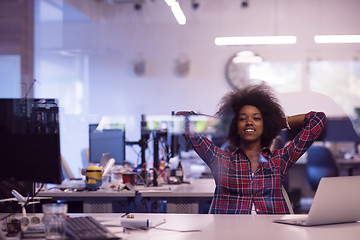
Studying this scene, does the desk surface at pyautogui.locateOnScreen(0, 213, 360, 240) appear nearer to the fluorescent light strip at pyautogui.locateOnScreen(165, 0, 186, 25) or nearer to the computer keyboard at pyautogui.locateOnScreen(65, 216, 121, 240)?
the computer keyboard at pyautogui.locateOnScreen(65, 216, 121, 240)

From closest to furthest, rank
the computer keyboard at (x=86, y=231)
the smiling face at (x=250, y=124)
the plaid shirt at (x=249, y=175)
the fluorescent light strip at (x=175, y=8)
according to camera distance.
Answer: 1. the computer keyboard at (x=86, y=231)
2. the plaid shirt at (x=249, y=175)
3. the smiling face at (x=250, y=124)
4. the fluorescent light strip at (x=175, y=8)

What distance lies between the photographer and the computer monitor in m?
3.96

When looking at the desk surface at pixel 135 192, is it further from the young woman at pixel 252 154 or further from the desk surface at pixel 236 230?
the desk surface at pixel 236 230

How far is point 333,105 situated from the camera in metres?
7.71

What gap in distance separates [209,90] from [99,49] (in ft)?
6.29

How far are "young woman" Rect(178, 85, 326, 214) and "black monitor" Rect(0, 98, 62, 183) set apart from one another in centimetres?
103

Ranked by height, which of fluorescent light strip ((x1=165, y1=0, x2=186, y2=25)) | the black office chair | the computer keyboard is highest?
fluorescent light strip ((x1=165, y1=0, x2=186, y2=25))

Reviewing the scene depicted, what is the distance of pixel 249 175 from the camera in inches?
102

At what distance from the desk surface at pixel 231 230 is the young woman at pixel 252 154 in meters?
0.40

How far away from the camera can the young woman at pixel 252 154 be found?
100.0 inches

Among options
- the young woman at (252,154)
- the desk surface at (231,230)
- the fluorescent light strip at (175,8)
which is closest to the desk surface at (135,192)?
the young woman at (252,154)

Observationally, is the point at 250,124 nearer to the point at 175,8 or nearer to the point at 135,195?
the point at 135,195

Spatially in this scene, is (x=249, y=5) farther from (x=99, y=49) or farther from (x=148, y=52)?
(x=99, y=49)

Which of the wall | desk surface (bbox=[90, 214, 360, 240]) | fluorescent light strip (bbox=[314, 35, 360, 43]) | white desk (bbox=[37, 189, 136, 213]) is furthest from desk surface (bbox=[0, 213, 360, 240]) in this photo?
the wall
